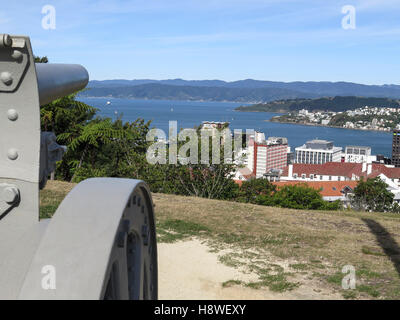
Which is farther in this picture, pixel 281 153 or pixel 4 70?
pixel 281 153

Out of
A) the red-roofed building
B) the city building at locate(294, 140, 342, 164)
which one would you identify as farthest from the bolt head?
the city building at locate(294, 140, 342, 164)

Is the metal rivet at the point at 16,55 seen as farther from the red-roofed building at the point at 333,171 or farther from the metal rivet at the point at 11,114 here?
the red-roofed building at the point at 333,171

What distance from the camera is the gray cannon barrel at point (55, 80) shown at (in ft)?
5.79

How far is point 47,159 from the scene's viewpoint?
153 cm

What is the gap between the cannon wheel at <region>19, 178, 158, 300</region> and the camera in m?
1.17

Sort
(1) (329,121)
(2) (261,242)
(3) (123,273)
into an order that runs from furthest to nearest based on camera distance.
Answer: (1) (329,121) → (2) (261,242) → (3) (123,273)

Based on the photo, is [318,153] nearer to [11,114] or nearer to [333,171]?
[333,171]

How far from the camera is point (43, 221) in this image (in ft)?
5.04

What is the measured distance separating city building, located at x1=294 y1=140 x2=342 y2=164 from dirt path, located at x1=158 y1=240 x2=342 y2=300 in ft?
342

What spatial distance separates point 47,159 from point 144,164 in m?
14.9

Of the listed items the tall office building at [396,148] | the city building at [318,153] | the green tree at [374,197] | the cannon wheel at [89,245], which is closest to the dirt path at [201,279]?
the cannon wheel at [89,245]

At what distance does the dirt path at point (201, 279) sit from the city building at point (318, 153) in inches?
4108

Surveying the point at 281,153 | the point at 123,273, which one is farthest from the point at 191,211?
the point at 281,153
